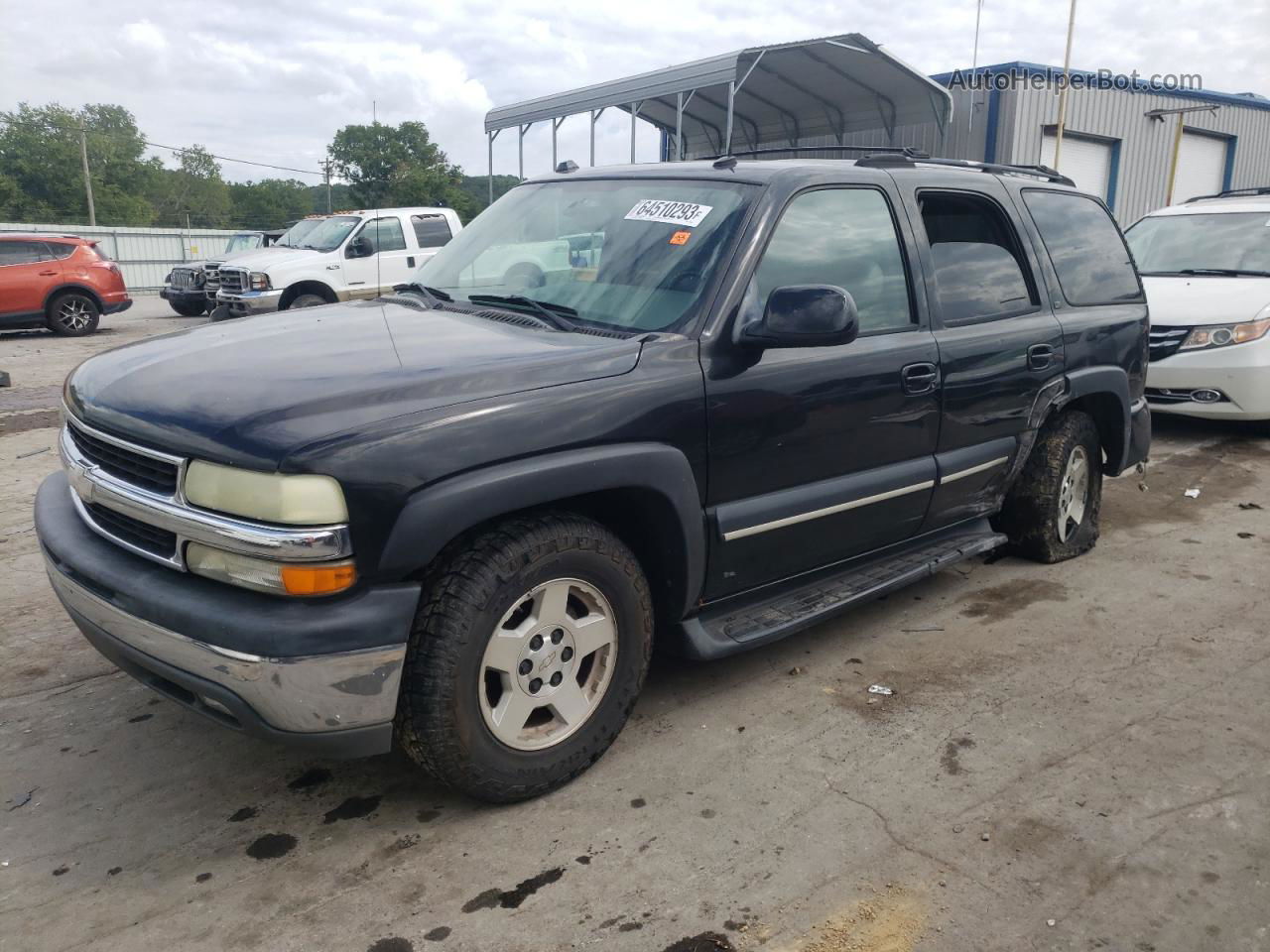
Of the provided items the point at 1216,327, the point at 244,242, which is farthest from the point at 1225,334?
the point at 244,242

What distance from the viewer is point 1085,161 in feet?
77.8

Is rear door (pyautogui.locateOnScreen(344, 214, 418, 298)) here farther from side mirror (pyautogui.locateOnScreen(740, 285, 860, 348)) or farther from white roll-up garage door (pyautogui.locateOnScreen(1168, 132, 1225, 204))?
white roll-up garage door (pyautogui.locateOnScreen(1168, 132, 1225, 204))

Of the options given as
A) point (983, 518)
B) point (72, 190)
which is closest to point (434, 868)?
point (983, 518)

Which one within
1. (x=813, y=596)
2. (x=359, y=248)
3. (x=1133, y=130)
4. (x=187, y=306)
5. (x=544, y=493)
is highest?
(x=1133, y=130)

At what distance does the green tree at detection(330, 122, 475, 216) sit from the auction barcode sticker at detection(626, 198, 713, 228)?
6580 cm

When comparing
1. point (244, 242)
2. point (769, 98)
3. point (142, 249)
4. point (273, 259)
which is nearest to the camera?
point (273, 259)

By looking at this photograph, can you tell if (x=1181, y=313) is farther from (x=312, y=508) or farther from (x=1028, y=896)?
(x=312, y=508)

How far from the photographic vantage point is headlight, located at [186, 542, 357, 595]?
7.87 ft

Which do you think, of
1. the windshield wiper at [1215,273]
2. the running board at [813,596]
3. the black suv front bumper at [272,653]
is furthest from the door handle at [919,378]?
the windshield wiper at [1215,273]

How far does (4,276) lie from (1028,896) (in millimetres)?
16427

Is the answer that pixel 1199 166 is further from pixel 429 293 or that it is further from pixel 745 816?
pixel 745 816

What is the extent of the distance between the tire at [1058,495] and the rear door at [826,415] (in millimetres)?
1077

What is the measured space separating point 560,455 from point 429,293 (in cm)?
148

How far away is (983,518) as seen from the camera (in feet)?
14.9
